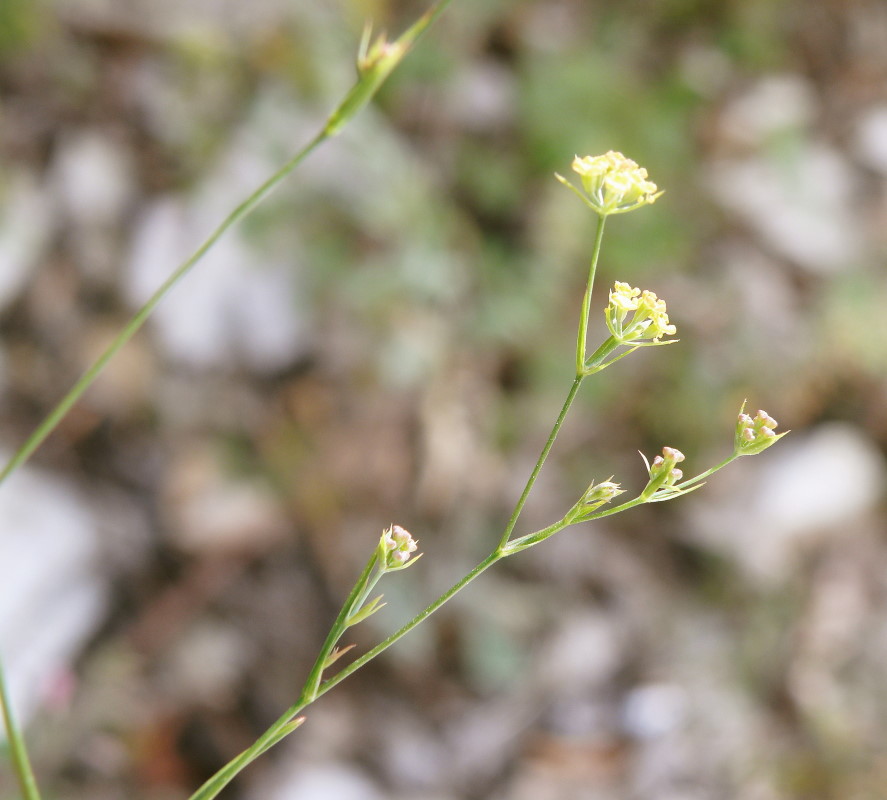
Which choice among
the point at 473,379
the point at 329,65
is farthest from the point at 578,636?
the point at 329,65

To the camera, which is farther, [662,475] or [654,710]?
[654,710]

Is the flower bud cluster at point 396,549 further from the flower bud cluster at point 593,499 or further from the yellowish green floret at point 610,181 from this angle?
the yellowish green floret at point 610,181

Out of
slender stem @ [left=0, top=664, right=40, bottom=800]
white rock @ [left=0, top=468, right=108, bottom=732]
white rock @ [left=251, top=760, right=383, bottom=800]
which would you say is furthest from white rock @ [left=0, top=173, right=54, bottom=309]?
slender stem @ [left=0, top=664, right=40, bottom=800]

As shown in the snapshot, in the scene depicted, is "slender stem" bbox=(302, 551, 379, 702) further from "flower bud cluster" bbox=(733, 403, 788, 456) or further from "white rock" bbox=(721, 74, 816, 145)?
"white rock" bbox=(721, 74, 816, 145)

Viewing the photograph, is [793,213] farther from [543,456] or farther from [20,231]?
[543,456]

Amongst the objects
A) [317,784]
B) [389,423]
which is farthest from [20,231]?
[317,784]

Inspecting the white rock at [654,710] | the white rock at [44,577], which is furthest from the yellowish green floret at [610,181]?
the white rock at [654,710]

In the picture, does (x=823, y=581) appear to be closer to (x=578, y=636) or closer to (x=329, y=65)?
(x=578, y=636)
